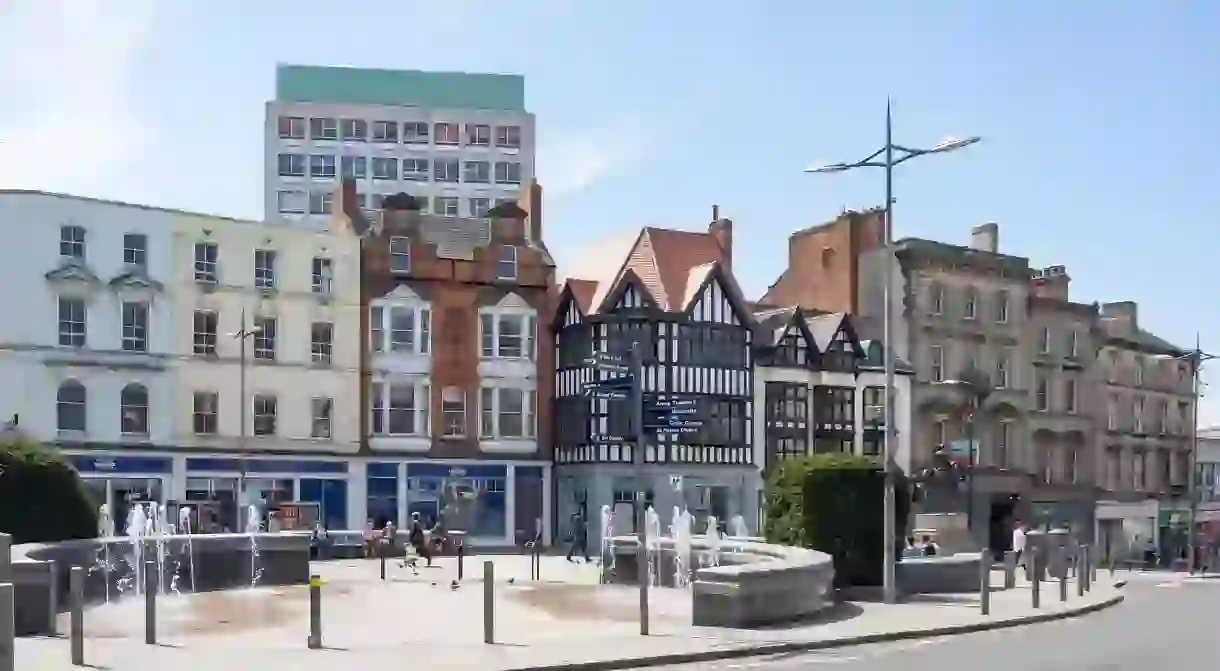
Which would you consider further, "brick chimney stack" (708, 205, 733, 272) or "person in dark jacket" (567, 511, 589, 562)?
"brick chimney stack" (708, 205, 733, 272)

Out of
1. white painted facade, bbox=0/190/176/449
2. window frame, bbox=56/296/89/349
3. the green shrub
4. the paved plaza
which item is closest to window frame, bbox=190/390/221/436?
white painted facade, bbox=0/190/176/449

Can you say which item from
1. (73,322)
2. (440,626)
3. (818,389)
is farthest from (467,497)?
(440,626)

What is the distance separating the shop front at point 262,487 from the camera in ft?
161

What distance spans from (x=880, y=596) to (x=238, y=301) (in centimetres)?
2997

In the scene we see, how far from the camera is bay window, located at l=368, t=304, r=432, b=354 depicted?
52.9 meters

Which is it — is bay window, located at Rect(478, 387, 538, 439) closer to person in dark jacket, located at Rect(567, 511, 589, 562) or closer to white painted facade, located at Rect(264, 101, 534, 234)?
person in dark jacket, located at Rect(567, 511, 589, 562)

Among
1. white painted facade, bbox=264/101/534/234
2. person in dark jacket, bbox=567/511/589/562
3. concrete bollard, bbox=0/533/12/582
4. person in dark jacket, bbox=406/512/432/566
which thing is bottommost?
person in dark jacket, bbox=567/511/589/562

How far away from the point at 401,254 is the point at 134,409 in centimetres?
1112

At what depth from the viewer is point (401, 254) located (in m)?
53.6

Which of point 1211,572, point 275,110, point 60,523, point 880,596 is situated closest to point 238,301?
point 60,523

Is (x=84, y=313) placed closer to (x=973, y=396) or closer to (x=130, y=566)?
(x=130, y=566)

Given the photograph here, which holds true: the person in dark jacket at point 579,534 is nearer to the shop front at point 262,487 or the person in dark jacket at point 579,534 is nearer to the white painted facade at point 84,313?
the shop front at point 262,487

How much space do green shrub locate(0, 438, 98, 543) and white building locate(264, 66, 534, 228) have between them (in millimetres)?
69775

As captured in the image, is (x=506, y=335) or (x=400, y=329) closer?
(x=400, y=329)
